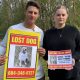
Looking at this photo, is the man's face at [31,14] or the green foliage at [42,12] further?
the green foliage at [42,12]

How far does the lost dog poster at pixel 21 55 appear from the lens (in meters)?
4.48

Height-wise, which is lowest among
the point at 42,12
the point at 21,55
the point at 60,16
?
the point at 21,55

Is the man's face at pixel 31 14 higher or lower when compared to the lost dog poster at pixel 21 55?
higher

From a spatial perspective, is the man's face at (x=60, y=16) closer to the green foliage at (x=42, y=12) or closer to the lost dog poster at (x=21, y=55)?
the lost dog poster at (x=21, y=55)

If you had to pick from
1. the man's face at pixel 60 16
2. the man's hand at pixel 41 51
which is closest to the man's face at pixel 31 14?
the man's face at pixel 60 16

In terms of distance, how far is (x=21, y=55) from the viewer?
4.56 m

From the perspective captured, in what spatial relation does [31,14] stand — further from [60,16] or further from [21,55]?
[21,55]

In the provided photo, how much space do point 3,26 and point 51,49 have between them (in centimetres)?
4134

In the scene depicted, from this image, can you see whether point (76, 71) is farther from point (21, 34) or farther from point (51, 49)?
point (21, 34)

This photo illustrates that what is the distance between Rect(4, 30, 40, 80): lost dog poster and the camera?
4484 mm

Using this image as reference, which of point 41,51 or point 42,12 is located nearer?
point 41,51

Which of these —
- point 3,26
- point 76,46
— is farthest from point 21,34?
point 3,26

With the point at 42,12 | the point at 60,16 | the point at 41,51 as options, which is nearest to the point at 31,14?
the point at 60,16

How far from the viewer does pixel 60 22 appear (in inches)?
181
